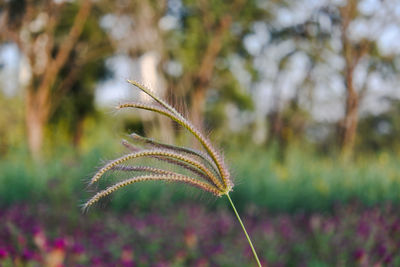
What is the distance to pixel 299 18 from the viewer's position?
17.9 m

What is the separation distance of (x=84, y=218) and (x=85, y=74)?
1408cm

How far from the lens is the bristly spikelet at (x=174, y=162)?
1083mm

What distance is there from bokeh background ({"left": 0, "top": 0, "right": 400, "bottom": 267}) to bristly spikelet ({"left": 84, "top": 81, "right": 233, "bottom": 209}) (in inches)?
3.1

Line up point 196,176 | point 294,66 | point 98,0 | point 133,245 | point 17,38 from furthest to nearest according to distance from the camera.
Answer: point 294,66
point 98,0
point 17,38
point 133,245
point 196,176

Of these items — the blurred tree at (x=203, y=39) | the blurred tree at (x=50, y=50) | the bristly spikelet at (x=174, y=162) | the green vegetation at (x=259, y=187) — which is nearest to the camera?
the bristly spikelet at (x=174, y=162)

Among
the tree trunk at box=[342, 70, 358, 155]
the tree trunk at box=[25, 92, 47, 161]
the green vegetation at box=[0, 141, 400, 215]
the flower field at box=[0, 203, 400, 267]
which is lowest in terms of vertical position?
the flower field at box=[0, 203, 400, 267]

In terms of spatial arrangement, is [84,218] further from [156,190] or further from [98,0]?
[98,0]

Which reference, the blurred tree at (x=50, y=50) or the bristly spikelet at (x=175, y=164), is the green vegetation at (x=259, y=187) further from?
the blurred tree at (x=50, y=50)

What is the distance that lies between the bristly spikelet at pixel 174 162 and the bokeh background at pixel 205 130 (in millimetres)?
80

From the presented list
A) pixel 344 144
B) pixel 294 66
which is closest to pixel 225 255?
pixel 344 144

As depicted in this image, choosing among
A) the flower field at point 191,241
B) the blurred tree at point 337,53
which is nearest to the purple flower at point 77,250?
the flower field at point 191,241

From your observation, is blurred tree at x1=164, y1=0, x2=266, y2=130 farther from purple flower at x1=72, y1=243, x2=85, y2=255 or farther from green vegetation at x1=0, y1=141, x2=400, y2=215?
purple flower at x1=72, y1=243, x2=85, y2=255

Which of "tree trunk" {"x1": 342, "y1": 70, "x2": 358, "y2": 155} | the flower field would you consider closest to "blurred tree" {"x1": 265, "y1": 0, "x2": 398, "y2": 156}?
"tree trunk" {"x1": 342, "y1": 70, "x2": 358, "y2": 155}

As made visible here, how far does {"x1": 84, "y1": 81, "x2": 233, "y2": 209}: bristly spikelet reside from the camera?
1.08m
